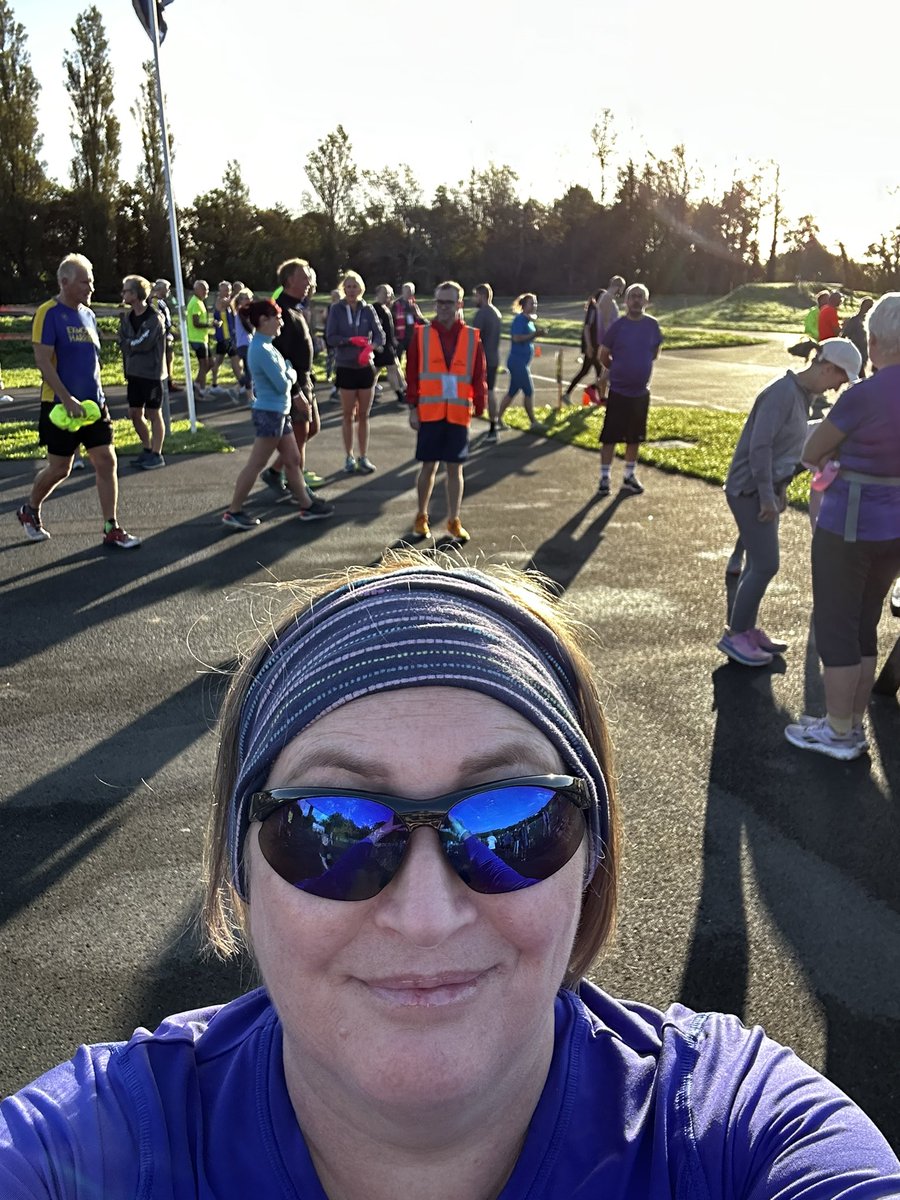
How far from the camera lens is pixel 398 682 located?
1280 millimetres

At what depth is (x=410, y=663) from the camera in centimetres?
129

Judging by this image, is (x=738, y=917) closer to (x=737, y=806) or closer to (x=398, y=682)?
(x=737, y=806)

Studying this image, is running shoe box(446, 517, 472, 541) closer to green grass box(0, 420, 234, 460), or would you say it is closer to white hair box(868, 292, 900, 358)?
white hair box(868, 292, 900, 358)

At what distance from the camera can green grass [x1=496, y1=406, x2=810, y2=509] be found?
11.6 metres

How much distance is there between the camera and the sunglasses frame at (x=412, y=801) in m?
1.22

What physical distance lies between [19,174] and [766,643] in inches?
1738

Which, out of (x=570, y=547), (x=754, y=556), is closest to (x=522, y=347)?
(x=570, y=547)

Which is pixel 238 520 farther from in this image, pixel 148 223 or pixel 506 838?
pixel 148 223

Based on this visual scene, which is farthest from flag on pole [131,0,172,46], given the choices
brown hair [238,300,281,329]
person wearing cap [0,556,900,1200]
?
person wearing cap [0,556,900,1200]

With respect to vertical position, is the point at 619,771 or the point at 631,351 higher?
the point at 631,351

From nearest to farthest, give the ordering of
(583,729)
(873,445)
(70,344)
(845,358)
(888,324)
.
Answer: (583,729), (888,324), (873,445), (845,358), (70,344)

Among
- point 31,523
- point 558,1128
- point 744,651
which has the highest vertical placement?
point 558,1128

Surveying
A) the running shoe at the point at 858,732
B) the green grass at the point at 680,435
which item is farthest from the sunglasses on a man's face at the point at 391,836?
the green grass at the point at 680,435

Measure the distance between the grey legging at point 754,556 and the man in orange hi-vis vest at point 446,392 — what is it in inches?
119
